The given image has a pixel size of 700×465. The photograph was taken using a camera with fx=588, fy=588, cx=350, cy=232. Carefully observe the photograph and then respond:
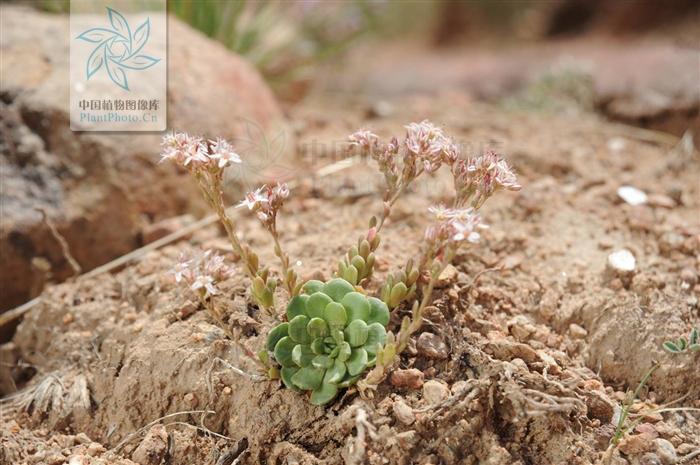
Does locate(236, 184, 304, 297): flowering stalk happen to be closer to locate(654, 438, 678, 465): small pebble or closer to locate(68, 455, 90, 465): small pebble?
locate(68, 455, 90, 465): small pebble

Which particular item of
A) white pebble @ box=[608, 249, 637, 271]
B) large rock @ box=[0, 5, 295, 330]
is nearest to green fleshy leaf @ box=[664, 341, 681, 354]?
white pebble @ box=[608, 249, 637, 271]

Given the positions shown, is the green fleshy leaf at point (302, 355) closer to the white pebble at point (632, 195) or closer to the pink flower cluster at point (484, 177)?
the pink flower cluster at point (484, 177)

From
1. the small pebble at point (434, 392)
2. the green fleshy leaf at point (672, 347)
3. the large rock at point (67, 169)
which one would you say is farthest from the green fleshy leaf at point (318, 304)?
the large rock at point (67, 169)

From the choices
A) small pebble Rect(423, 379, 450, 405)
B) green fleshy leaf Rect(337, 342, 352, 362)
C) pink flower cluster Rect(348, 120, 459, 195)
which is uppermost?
pink flower cluster Rect(348, 120, 459, 195)

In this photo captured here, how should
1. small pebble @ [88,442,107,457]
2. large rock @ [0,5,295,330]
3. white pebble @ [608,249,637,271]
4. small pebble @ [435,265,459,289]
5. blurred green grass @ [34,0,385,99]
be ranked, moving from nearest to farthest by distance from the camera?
small pebble @ [88,442,107,457]
small pebble @ [435,265,459,289]
white pebble @ [608,249,637,271]
large rock @ [0,5,295,330]
blurred green grass @ [34,0,385,99]

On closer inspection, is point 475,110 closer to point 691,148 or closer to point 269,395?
point 691,148

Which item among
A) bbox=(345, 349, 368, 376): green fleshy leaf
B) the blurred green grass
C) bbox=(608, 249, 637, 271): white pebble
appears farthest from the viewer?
the blurred green grass

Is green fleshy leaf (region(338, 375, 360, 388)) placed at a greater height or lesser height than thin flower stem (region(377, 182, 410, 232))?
lesser
